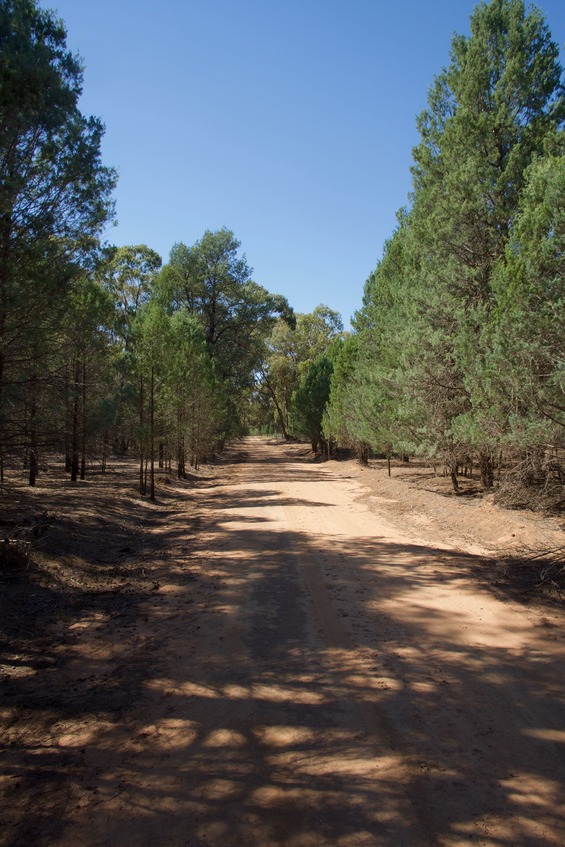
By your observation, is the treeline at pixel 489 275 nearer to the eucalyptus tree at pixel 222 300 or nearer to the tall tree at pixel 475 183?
the tall tree at pixel 475 183

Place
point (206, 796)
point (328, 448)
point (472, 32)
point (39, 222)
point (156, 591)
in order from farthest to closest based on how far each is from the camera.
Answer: point (328, 448)
point (472, 32)
point (39, 222)
point (156, 591)
point (206, 796)

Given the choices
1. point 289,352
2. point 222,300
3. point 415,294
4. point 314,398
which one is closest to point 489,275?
point 415,294

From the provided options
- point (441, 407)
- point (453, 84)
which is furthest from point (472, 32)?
point (441, 407)

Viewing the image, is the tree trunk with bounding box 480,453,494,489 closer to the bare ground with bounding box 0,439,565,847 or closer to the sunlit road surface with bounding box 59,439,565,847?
the bare ground with bounding box 0,439,565,847

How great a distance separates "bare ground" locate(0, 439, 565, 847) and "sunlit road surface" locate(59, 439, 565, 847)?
1 centimetres

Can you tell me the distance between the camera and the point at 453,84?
1650 cm

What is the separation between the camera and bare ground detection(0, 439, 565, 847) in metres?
3.02

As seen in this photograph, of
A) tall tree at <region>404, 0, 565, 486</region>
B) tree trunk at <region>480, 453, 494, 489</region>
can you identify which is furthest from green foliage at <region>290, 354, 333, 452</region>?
tall tree at <region>404, 0, 565, 486</region>

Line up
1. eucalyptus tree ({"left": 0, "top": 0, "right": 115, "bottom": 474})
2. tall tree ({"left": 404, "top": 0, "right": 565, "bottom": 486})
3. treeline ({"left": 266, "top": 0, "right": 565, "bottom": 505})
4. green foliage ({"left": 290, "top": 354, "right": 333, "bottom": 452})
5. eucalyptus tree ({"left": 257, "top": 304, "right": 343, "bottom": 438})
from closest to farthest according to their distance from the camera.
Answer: eucalyptus tree ({"left": 0, "top": 0, "right": 115, "bottom": 474}) → treeline ({"left": 266, "top": 0, "right": 565, "bottom": 505}) → tall tree ({"left": 404, "top": 0, "right": 565, "bottom": 486}) → green foliage ({"left": 290, "top": 354, "right": 333, "bottom": 452}) → eucalyptus tree ({"left": 257, "top": 304, "right": 343, "bottom": 438})

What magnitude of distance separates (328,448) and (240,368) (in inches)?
394

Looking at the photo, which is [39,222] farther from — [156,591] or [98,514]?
[98,514]

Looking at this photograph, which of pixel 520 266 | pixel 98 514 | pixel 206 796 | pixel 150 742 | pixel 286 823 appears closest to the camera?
pixel 286 823

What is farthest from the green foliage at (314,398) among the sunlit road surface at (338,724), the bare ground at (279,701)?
the sunlit road surface at (338,724)

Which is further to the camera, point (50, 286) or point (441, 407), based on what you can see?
point (441, 407)
